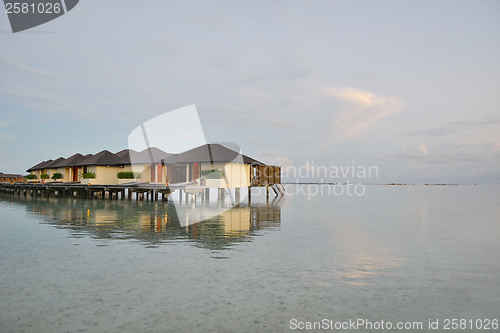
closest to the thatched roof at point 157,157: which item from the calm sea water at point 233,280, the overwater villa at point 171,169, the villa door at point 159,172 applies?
the overwater villa at point 171,169

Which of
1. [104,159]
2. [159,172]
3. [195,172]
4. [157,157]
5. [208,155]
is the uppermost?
[104,159]

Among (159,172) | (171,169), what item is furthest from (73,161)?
(171,169)

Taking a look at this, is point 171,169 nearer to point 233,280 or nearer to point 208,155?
point 208,155

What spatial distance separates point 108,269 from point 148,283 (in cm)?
156

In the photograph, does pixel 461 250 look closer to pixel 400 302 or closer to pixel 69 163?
pixel 400 302

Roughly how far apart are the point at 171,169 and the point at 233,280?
93.3 ft

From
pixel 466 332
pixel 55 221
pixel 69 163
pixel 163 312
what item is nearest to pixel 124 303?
pixel 163 312

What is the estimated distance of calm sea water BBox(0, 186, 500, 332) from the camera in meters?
5.38

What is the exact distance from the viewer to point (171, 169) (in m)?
34.5

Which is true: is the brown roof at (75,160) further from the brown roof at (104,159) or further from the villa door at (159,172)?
the villa door at (159,172)

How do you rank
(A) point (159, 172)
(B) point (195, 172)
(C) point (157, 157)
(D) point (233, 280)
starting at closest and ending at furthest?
(D) point (233, 280), (B) point (195, 172), (A) point (159, 172), (C) point (157, 157)

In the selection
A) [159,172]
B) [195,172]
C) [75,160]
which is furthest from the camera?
[75,160]

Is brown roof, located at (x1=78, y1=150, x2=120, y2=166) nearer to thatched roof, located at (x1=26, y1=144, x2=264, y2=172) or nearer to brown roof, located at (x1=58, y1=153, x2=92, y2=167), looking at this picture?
thatched roof, located at (x1=26, y1=144, x2=264, y2=172)

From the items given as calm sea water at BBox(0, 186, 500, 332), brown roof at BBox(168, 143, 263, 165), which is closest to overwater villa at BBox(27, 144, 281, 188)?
brown roof at BBox(168, 143, 263, 165)
